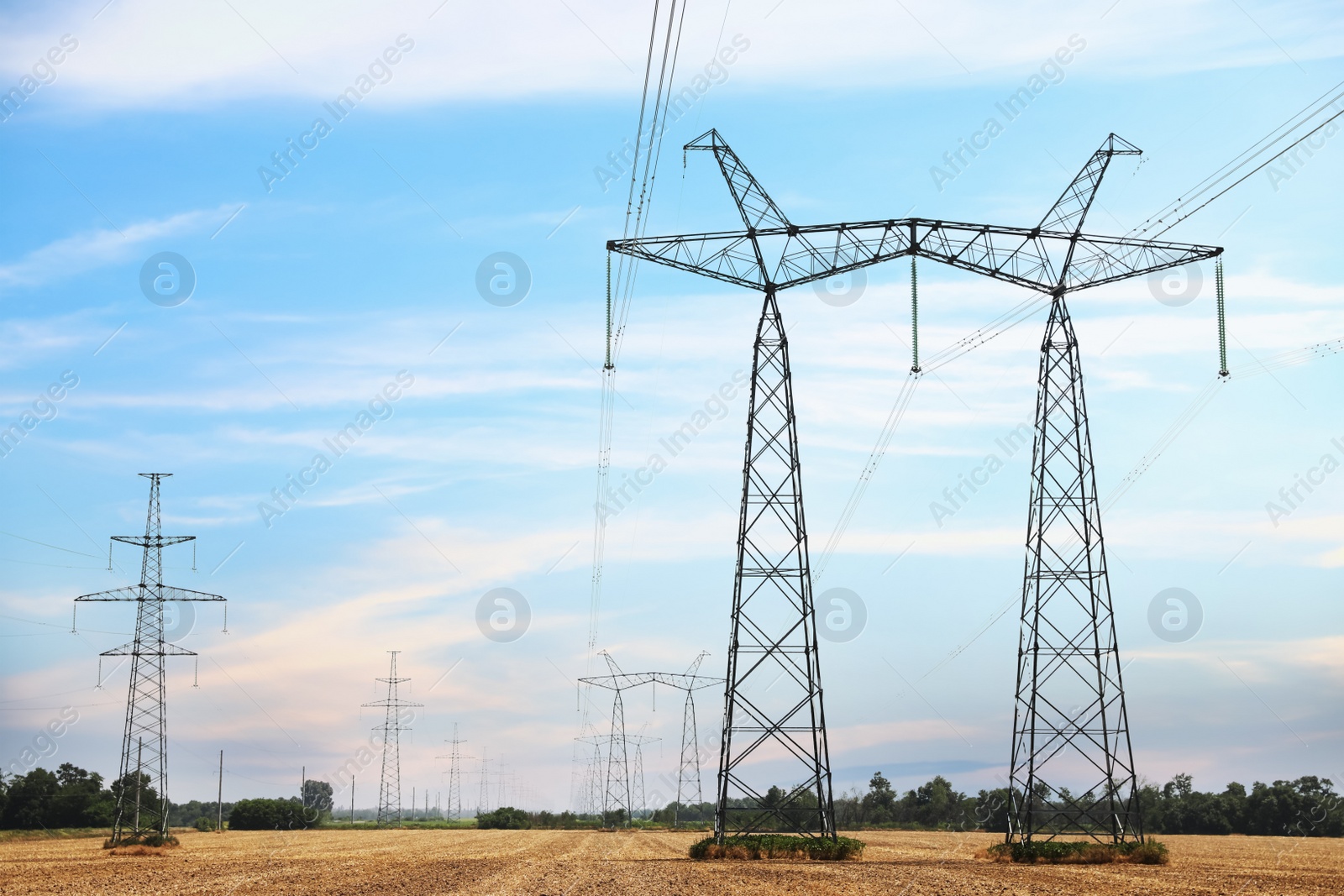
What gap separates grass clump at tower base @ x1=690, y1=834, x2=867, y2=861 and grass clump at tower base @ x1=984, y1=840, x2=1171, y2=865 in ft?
19.8

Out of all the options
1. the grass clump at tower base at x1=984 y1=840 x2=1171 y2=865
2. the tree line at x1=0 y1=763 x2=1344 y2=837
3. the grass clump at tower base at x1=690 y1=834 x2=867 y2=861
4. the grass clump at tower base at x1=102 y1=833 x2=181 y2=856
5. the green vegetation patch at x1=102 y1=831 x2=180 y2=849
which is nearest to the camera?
the grass clump at tower base at x1=984 y1=840 x2=1171 y2=865

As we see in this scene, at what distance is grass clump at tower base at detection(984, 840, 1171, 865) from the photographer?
137 feet

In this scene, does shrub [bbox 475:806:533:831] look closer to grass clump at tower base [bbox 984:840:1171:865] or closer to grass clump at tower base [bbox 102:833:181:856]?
grass clump at tower base [bbox 102:833:181:856]

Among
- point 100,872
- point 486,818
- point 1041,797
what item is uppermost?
point 1041,797

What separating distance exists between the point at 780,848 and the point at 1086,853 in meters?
10.8

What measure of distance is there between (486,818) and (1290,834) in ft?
281

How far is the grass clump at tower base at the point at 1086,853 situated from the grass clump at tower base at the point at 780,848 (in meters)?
6.04

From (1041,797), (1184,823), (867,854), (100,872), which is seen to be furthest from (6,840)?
(1184,823)

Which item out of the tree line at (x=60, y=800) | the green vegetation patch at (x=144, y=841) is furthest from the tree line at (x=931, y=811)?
the green vegetation patch at (x=144, y=841)

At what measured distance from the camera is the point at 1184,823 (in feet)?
356

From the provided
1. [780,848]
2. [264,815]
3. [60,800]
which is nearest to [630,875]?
[780,848]

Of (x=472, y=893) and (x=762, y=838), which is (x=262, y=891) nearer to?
(x=472, y=893)

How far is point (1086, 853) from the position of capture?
41906mm

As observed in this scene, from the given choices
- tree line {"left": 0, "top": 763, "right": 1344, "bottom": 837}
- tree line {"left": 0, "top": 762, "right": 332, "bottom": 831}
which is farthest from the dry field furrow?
tree line {"left": 0, "top": 762, "right": 332, "bottom": 831}
